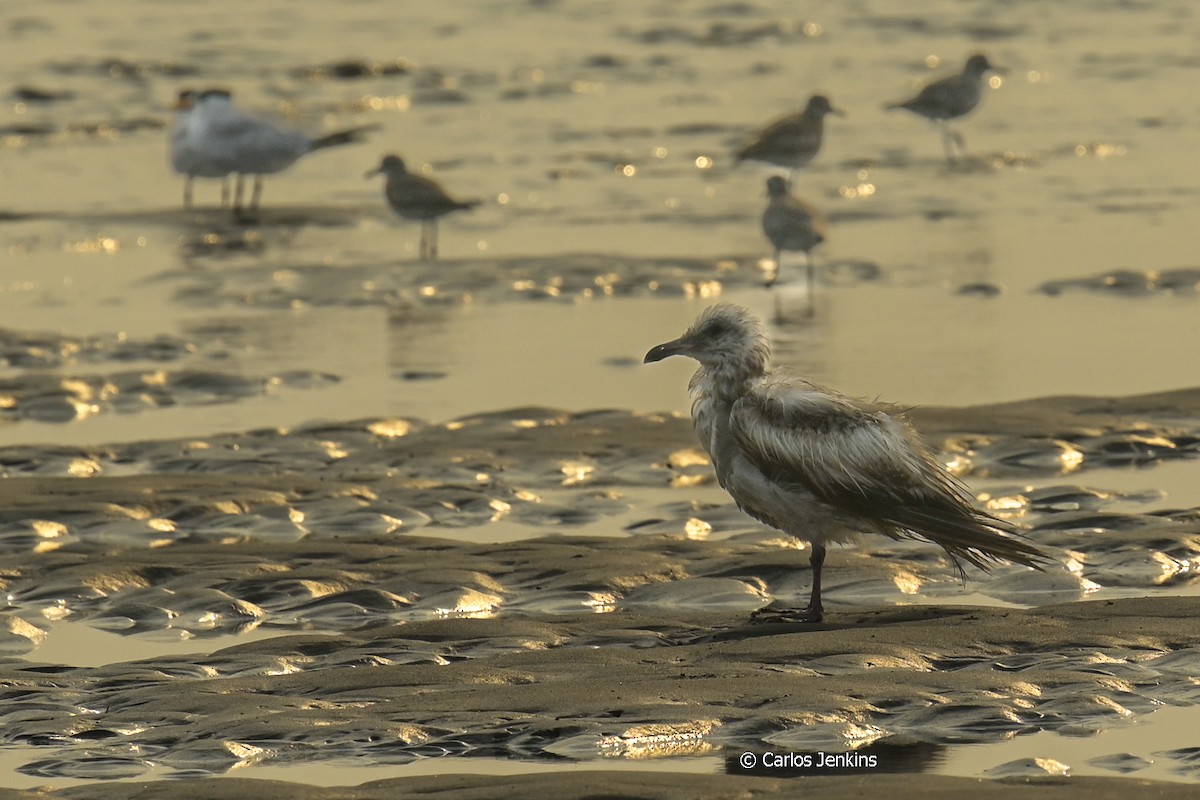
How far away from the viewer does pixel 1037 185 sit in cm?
1861

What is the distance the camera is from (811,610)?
288 inches

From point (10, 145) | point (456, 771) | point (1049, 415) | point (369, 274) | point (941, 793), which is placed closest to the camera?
point (941, 793)

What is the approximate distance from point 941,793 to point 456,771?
4.07 feet

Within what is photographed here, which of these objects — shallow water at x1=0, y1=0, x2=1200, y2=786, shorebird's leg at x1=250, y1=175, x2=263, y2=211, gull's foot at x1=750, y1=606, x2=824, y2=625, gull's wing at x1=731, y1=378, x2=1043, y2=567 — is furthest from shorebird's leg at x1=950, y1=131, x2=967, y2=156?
gull's foot at x1=750, y1=606, x2=824, y2=625

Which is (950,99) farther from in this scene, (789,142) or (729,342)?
(729,342)

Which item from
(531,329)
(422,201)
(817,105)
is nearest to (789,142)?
(817,105)

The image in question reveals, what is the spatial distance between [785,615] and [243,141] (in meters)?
12.4

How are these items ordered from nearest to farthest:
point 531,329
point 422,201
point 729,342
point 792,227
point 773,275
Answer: point 729,342 < point 531,329 < point 792,227 < point 773,275 < point 422,201

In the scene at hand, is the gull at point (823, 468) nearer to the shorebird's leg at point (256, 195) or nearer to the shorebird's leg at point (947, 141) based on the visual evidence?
the shorebird's leg at point (256, 195)

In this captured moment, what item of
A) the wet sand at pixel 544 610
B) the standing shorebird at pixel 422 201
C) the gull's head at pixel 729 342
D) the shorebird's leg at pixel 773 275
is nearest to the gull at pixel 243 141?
the standing shorebird at pixel 422 201

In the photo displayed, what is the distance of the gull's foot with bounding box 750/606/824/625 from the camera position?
7.32 metres

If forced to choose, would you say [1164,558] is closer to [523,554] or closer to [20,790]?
[523,554]

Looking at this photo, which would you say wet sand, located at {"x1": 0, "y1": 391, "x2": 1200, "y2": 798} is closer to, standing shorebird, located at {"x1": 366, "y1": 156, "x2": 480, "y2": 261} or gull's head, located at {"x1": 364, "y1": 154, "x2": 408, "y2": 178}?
standing shorebird, located at {"x1": 366, "y1": 156, "x2": 480, "y2": 261}

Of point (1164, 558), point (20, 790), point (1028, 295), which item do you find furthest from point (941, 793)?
point (1028, 295)
